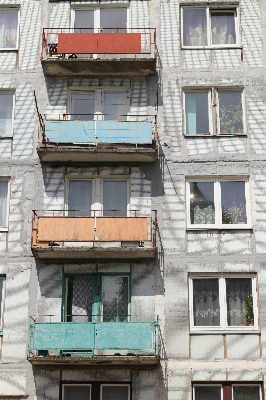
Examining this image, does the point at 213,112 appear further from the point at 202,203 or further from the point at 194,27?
the point at 194,27

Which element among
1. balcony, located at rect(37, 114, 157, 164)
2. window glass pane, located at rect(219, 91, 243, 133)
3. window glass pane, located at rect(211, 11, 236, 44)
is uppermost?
window glass pane, located at rect(211, 11, 236, 44)

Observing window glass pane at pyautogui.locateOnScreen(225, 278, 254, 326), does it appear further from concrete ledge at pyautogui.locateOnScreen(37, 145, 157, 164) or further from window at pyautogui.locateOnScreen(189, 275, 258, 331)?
concrete ledge at pyautogui.locateOnScreen(37, 145, 157, 164)

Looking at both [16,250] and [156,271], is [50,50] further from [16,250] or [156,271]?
[156,271]

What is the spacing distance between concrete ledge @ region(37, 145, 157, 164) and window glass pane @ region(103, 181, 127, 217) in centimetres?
79

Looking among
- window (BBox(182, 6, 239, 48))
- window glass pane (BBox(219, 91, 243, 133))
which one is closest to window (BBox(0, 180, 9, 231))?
window glass pane (BBox(219, 91, 243, 133))

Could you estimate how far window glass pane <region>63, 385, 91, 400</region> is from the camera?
20.6 meters

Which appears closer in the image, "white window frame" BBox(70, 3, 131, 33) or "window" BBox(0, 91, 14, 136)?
"window" BBox(0, 91, 14, 136)

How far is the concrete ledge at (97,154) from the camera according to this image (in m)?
22.2

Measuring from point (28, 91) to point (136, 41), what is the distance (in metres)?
4.22

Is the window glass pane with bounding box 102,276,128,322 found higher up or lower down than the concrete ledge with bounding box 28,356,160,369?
higher up

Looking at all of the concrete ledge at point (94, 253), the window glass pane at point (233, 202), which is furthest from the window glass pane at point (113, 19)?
the concrete ledge at point (94, 253)

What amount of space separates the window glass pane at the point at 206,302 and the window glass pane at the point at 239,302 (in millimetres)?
376

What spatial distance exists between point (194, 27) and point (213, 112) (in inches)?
142

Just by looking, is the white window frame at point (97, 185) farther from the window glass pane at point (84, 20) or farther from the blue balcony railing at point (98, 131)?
the window glass pane at point (84, 20)
